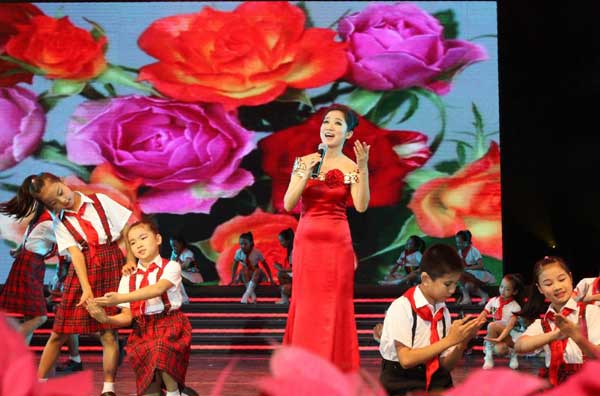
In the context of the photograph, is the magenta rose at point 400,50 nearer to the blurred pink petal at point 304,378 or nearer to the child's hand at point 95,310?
the child's hand at point 95,310

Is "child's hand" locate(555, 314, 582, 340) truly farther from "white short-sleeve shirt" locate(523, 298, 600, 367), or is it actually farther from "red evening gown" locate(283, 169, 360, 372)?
"red evening gown" locate(283, 169, 360, 372)

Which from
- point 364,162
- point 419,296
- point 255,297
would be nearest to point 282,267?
point 255,297

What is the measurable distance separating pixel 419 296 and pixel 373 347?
175 inches

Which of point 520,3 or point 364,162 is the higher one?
point 520,3

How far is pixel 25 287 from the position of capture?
4852 millimetres

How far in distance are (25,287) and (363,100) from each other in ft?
12.3

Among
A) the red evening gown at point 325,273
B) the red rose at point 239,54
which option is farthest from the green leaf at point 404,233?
the red evening gown at point 325,273

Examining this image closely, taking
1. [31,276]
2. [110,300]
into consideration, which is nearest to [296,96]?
[31,276]

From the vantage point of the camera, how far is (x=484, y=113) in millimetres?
7551

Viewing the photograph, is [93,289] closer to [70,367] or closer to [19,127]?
[70,367]

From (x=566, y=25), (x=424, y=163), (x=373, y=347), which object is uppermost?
(x=566, y=25)

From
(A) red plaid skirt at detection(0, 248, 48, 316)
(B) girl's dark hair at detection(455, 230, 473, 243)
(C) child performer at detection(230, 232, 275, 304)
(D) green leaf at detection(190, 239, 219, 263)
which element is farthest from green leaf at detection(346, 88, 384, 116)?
(A) red plaid skirt at detection(0, 248, 48, 316)

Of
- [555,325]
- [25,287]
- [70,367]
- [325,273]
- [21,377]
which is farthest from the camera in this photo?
[70,367]

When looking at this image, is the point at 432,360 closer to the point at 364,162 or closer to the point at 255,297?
the point at 364,162
